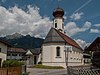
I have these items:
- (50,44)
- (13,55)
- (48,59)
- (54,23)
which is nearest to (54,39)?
(50,44)

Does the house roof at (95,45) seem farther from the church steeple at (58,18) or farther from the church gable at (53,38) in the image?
the church steeple at (58,18)

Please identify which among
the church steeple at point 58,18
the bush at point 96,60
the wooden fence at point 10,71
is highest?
the church steeple at point 58,18

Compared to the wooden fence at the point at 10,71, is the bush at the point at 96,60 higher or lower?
higher

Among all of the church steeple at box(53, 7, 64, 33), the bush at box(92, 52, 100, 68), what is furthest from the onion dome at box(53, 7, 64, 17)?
the bush at box(92, 52, 100, 68)

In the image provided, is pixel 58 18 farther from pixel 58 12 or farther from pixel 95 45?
pixel 95 45

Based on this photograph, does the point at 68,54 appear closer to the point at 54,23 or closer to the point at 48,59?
the point at 48,59

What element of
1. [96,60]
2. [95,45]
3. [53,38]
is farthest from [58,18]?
[96,60]

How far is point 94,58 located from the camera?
1039 inches

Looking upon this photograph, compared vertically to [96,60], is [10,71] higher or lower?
lower

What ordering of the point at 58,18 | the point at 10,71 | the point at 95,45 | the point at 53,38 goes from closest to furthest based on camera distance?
the point at 10,71
the point at 95,45
the point at 53,38
the point at 58,18

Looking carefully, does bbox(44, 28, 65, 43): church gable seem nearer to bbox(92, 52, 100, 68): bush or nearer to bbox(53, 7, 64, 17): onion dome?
bbox(53, 7, 64, 17): onion dome

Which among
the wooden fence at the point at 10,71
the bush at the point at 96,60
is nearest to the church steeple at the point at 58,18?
the wooden fence at the point at 10,71

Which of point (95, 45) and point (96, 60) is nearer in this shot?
point (96, 60)

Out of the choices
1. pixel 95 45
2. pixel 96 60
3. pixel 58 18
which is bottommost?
pixel 96 60
